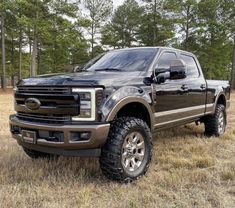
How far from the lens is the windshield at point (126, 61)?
4.70 meters

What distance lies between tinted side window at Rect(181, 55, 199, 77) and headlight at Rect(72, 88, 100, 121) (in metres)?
3.00

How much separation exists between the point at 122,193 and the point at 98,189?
321mm

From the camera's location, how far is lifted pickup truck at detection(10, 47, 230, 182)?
3.52 m

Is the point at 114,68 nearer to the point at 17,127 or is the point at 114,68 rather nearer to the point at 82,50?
the point at 17,127

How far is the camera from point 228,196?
341 cm

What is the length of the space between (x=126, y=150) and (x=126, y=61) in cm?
163

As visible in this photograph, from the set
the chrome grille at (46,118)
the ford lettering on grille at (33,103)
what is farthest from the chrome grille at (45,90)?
the chrome grille at (46,118)

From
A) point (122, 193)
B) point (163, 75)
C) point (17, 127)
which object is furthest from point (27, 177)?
point (163, 75)

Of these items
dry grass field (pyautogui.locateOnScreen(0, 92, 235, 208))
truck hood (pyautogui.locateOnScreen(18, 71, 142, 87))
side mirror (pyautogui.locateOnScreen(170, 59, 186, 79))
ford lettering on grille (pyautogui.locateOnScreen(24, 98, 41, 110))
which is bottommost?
dry grass field (pyautogui.locateOnScreen(0, 92, 235, 208))

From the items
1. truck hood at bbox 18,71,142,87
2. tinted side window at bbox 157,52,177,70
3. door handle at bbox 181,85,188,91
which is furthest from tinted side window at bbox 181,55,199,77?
truck hood at bbox 18,71,142,87

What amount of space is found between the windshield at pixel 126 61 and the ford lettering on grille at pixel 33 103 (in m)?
1.41

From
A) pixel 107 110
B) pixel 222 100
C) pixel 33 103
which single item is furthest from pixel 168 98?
pixel 222 100

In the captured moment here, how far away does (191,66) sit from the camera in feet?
20.5

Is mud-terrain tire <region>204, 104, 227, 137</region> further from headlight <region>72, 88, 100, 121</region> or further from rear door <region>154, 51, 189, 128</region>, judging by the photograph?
headlight <region>72, 88, 100, 121</region>
